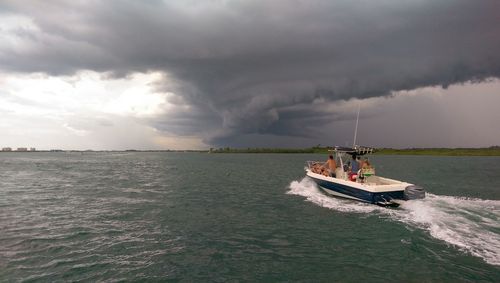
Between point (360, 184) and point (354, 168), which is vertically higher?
point (354, 168)

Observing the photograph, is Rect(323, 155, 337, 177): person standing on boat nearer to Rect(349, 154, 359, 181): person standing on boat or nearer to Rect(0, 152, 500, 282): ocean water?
Rect(349, 154, 359, 181): person standing on boat

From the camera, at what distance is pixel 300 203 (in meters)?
26.9

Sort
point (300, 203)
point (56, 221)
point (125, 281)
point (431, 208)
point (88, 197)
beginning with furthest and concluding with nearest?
point (88, 197) < point (300, 203) < point (431, 208) < point (56, 221) < point (125, 281)

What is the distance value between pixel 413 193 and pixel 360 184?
3882mm

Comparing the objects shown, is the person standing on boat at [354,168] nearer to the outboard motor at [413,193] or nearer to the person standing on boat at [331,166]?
the person standing on boat at [331,166]

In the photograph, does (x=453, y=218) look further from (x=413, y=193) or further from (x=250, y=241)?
(x=250, y=241)

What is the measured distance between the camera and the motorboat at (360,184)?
78.0 ft

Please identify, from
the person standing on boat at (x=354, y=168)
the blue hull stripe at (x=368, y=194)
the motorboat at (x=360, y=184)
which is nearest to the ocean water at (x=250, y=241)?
the blue hull stripe at (x=368, y=194)

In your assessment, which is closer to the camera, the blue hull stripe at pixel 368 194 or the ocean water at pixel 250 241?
the ocean water at pixel 250 241

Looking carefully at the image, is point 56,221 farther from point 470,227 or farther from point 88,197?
point 470,227

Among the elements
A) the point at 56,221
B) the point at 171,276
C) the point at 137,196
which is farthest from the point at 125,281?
the point at 137,196

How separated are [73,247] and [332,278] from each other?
12559 millimetres

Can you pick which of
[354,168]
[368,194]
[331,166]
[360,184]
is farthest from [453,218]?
[331,166]

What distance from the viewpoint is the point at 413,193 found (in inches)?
918
